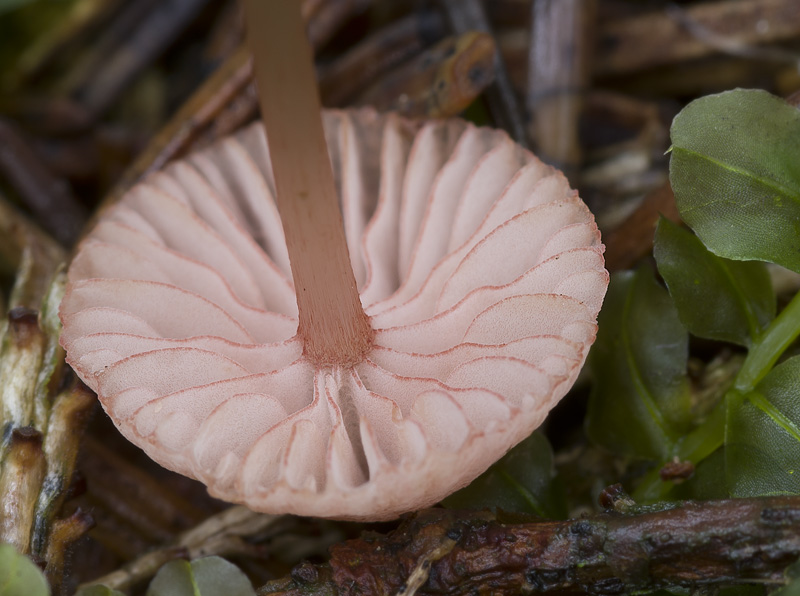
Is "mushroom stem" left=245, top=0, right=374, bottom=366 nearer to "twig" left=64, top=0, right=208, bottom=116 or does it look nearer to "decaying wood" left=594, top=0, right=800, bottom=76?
"decaying wood" left=594, top=0, right=800, bottom=76

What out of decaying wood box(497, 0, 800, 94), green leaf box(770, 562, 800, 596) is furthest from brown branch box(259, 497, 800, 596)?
decaying wood box(497, 0, 800, 94)

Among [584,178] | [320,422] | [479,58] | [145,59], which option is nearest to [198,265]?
[320,422]

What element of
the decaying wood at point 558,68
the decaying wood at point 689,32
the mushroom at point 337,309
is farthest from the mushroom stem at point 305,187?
the decaying wood at point 689,32

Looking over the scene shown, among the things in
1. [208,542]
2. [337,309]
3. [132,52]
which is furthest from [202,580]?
[132,52]

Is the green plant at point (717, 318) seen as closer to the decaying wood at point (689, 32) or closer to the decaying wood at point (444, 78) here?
the decaying wood at point (444, 78)

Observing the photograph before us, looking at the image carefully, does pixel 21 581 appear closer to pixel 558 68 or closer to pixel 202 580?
pixel 202 580

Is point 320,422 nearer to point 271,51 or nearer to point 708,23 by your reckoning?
point 271,51
